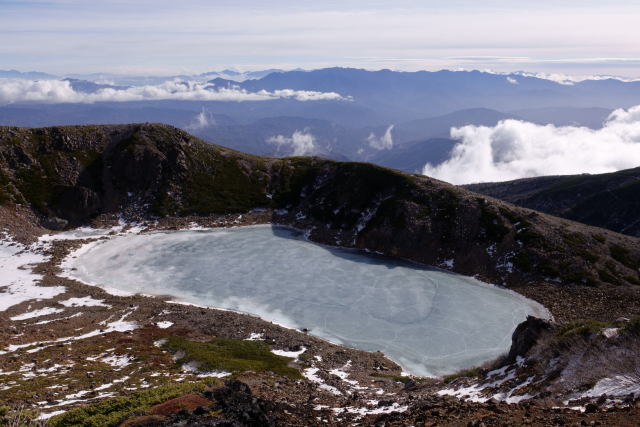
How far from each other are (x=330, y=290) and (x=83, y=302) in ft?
138

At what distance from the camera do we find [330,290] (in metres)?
72.9

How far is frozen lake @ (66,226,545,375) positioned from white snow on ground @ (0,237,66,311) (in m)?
6.77

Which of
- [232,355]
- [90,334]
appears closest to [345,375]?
[232,355]

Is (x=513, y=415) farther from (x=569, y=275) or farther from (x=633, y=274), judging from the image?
(x=633, y=274)

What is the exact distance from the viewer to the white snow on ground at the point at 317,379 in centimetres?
3742

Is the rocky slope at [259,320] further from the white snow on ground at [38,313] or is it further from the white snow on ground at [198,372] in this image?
the white snow on ground at [198,372]

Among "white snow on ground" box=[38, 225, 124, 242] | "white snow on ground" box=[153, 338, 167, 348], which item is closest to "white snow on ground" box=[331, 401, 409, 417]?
"white snow on ground" box=[153, 338, 167, 348]

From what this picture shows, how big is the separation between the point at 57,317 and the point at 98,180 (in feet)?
222

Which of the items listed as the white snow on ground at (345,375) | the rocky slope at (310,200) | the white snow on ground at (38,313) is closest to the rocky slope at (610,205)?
the rocky slope at (310,200)

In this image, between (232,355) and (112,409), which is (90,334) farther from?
(112,409)

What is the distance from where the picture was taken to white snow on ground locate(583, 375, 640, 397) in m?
21.6

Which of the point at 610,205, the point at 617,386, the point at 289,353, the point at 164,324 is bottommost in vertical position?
the point at 610,205

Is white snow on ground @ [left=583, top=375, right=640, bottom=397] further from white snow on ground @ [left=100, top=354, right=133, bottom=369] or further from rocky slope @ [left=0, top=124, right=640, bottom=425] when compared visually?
white snow on ground @ [left=100, top=354, right=133, bottom=369]

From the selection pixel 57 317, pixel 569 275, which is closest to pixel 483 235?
pixel 569 275
